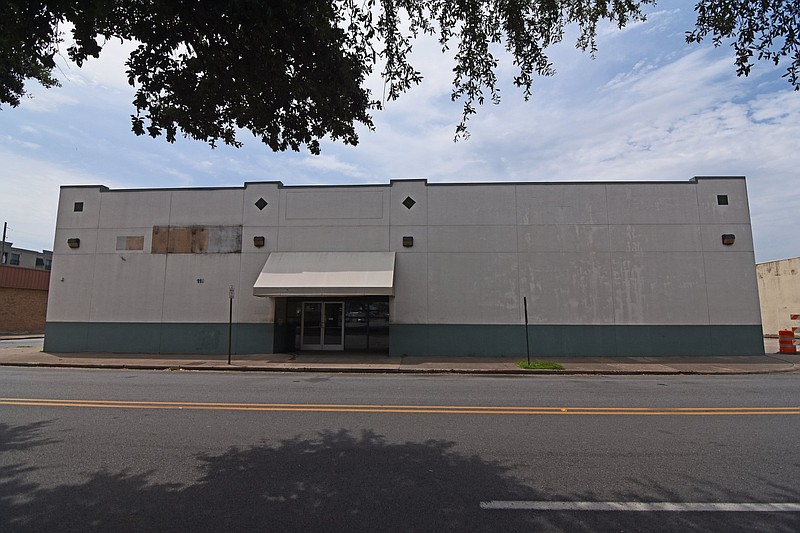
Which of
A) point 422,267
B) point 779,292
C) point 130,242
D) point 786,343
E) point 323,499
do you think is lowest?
point 323,499

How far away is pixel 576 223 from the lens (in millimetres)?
17734

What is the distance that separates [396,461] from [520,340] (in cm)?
1290

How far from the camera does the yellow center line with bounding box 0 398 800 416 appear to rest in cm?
759

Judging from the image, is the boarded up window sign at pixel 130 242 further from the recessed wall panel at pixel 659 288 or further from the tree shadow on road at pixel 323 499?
the recessed wall panel at pixel 659 288

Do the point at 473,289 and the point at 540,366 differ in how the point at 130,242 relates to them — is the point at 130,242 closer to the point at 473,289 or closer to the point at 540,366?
the point at 473,289

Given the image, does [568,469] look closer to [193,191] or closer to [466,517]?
[466,517]

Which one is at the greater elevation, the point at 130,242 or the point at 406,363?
the point at 130,242

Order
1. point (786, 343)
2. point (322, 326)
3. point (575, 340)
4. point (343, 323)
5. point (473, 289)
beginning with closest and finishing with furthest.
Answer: point (575, 340) → point (473, 289) → point (786, 343) → point (343, 323) → point (322, 326)

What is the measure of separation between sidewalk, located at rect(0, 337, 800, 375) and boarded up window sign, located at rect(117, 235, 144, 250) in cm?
414

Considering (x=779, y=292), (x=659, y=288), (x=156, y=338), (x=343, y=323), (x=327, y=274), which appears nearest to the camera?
(x=327, y=274)

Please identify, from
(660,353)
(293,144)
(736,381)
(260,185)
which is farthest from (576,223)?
(293,144)

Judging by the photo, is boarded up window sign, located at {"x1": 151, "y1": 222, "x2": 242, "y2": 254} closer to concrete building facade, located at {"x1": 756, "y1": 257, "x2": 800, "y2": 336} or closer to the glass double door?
the glass double door

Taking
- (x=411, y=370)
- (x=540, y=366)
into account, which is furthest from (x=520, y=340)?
(x=411, y=370)

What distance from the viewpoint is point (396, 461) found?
199 inches
